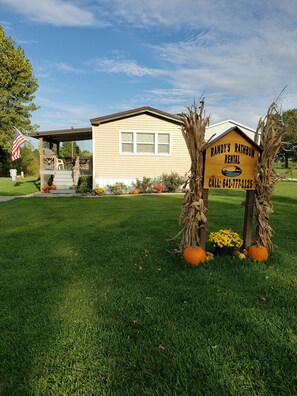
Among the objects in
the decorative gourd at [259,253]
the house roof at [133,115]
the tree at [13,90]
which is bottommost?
the decorative gourd at [259,253]

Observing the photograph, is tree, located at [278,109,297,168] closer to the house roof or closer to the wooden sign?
the wooden sign

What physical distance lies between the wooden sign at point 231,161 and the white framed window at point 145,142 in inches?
446

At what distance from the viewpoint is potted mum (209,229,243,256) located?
415 cm

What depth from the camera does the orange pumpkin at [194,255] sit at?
3900mm

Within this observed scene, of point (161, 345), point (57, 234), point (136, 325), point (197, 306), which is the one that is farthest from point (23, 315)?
point (57, 234)

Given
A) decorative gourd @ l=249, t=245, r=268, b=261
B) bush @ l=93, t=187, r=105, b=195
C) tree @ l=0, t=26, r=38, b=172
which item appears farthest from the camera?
tree @ l=0, t=26, r=38, b=172

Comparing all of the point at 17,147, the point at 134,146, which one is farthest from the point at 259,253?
the point at 17,147

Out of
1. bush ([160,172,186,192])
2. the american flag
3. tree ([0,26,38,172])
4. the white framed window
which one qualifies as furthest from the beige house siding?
tree ([0,26,38,172])

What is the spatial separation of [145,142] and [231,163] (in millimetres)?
11502

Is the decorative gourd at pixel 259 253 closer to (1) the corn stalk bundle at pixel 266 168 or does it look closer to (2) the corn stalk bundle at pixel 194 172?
(1) the corn stalk bundle at pixel 266 168

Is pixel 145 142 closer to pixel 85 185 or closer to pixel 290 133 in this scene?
pixel 85 185

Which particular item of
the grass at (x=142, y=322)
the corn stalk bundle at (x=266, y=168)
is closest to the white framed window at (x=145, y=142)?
the grass at (x=142, y=322)

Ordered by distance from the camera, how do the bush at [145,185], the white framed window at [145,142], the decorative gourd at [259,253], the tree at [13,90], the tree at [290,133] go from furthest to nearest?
the tree at [13,90], the white framed window at [145,142], the bush at [145,185], the decorative gourd at [259,253], the tree at [290,133]

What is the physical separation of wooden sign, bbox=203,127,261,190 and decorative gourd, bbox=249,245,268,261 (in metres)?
0.96
